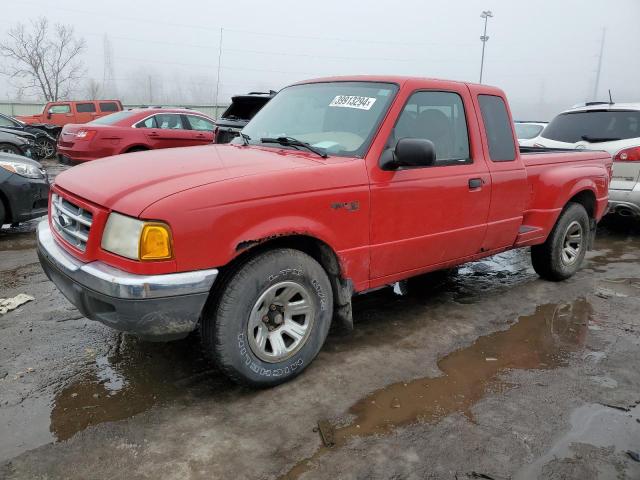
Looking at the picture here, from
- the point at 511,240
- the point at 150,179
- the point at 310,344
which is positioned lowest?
the point at 310,344

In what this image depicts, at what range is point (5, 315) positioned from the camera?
407 centimetres

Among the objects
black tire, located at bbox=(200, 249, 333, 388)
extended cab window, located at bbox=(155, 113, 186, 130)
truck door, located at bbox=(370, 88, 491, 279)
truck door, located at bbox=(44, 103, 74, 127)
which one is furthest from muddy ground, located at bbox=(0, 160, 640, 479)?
truck door, located at bbox=(44, 103, 74, 127)

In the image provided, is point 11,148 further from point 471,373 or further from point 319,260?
point 471,373

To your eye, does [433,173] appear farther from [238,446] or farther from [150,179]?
[238,446]

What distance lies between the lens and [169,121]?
38.2ft

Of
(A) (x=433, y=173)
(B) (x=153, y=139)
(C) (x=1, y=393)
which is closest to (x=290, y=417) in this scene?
(C) (x=1, y=393)

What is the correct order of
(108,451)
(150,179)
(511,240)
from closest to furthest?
(108,451)
(150,179)
(511,240)

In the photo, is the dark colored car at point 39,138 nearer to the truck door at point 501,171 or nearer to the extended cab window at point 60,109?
the extended cab window at point 60,109

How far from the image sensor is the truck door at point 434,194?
3.46 meters

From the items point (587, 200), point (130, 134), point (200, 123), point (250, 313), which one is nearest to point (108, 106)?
point (200, 123)

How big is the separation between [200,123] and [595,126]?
28.1 ft

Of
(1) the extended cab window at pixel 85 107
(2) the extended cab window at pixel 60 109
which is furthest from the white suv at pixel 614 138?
Answer: (2) the extended cab window at pixel 60 109

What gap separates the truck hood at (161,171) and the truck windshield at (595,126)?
5.55m

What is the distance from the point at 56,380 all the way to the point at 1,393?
288 millimetres
